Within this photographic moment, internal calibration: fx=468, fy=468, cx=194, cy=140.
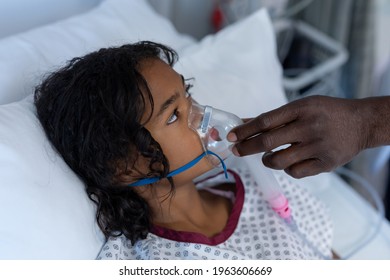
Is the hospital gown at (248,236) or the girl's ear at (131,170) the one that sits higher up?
the girl's ear at (131,170)

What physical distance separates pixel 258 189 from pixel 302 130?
419 millimetres

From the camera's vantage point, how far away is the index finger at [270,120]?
1.04m

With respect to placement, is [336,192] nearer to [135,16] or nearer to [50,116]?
[135,16]

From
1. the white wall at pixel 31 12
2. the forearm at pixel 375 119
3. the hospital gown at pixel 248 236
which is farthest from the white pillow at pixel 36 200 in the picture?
the forearm at pixel 375 119

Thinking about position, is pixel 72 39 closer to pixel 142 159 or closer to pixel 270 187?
pixel 142 159

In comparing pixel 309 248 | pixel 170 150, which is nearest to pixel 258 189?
pixel 309 248

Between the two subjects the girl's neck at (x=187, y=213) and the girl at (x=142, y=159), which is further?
the girl's neck at (x=187, y=213)

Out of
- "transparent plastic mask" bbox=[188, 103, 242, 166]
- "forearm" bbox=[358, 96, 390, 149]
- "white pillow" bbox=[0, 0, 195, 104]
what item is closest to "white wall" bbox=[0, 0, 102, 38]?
"white pillow" bbox=[0, 0, 195, 104]

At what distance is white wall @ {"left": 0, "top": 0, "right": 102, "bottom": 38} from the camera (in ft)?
4.80

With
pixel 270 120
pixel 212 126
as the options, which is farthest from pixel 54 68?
pixel 270 120

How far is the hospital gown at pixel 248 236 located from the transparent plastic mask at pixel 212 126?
25cm

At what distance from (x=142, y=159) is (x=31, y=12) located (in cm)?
75

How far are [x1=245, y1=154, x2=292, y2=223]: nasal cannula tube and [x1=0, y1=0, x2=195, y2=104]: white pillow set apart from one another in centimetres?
54

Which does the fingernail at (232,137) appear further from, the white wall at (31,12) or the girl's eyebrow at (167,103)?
the white wall at (31,12)
